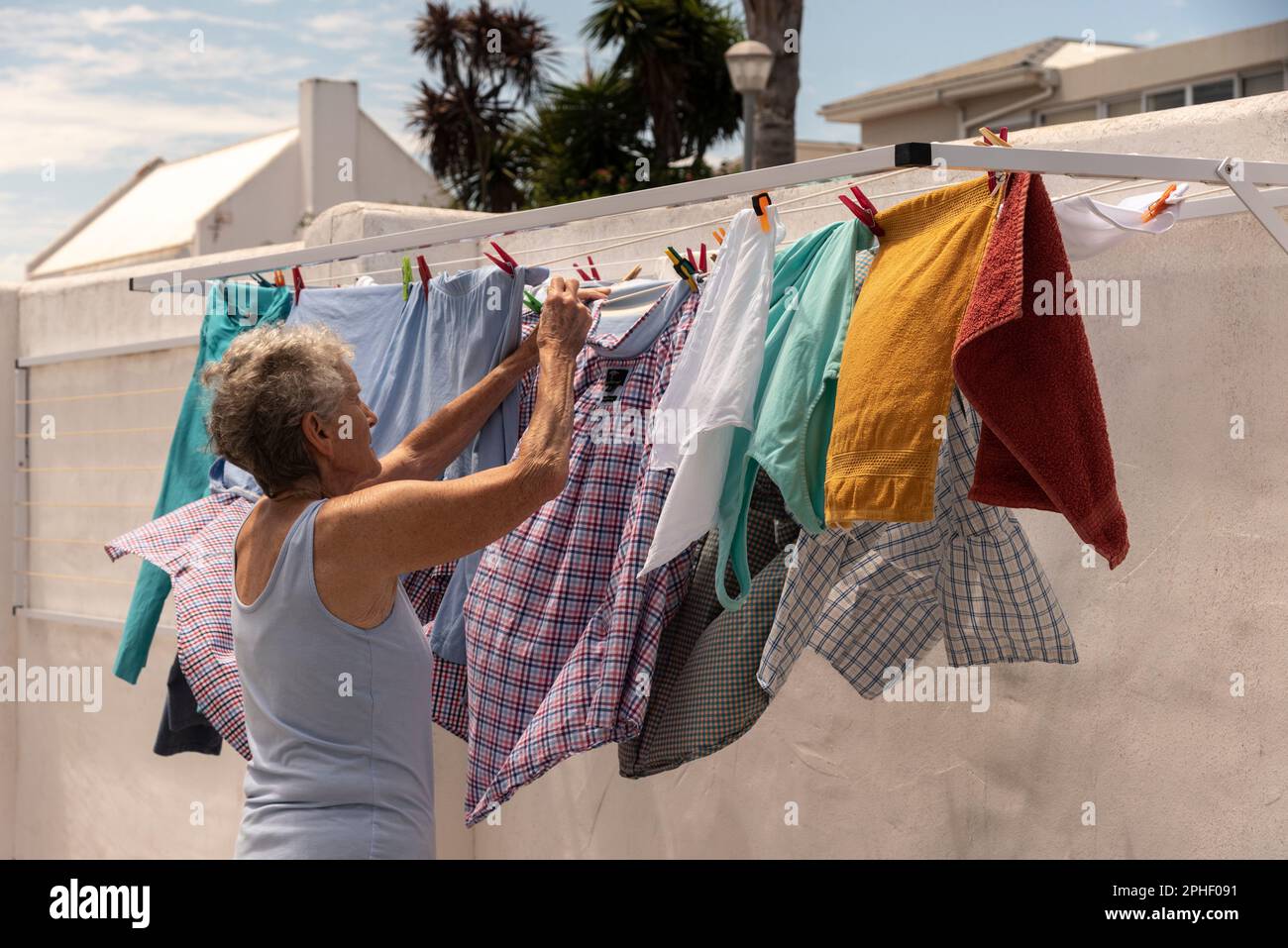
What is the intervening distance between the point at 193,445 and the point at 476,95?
59.7ft

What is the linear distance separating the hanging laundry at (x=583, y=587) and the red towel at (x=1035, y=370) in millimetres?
716

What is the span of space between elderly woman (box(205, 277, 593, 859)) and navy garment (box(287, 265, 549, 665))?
15.0 inches

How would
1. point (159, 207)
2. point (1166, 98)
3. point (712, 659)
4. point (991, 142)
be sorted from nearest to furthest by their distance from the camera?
point (991, 142) → point (712, 659) → point (1166, 98) → point (159, 207)

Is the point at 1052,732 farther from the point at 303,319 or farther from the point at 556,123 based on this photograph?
the point at 556,123

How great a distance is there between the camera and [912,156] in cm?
181

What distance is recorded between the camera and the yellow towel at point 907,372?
2.04 metres

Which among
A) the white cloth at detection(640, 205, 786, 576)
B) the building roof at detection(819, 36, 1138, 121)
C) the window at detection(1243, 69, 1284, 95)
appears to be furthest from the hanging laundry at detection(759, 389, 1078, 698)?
the building roof at detection(819, 36, 1138, 121)

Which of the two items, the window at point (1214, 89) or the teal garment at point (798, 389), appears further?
the window at point (1214, 89)

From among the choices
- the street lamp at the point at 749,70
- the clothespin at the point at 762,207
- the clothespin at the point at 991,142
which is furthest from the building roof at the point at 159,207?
the clothespin at the point at 991,142

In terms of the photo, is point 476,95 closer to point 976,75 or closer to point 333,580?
point 976,75

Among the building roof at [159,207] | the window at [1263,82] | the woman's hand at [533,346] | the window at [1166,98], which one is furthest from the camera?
the building roof at [159,207]

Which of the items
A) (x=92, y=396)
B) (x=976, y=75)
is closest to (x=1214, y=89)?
(x=976, y=75)

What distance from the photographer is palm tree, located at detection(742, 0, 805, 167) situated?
10.5 metres

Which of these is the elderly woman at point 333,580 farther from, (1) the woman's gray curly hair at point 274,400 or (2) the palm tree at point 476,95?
(2) the palm tree at point 476,95
